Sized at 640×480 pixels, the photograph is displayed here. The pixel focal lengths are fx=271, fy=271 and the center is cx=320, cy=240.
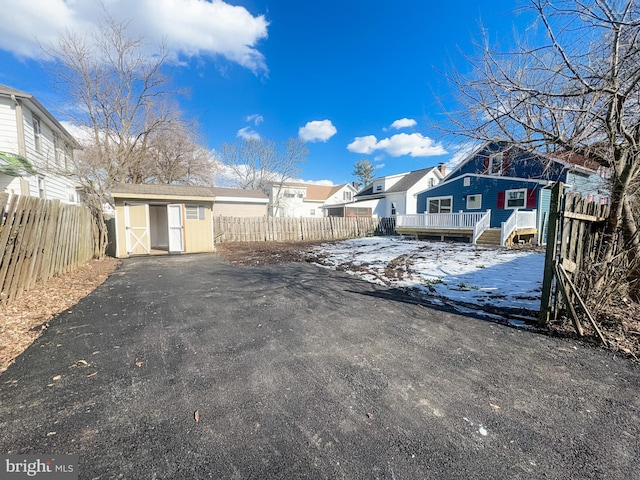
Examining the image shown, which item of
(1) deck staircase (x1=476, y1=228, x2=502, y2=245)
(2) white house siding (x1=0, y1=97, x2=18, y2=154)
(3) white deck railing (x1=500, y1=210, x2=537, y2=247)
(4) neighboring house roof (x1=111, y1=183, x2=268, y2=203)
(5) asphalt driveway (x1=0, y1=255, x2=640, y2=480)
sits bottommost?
(5) asphalt driveway (x1=0, y1=255, x2=640, y2=480)

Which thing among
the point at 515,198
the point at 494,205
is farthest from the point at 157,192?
the point at 515,198

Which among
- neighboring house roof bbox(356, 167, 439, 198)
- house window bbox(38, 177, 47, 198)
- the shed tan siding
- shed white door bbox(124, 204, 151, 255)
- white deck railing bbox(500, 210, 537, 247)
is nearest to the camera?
shed white door bbox(124, 204, 151, 255)

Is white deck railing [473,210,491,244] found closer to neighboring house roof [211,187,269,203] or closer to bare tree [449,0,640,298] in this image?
bare tree [449,0,640,298]

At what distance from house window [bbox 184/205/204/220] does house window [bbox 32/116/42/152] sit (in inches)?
240

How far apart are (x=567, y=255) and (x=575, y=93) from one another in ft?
6.57

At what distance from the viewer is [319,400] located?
2.13 metres

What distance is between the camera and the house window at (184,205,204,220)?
10846mm

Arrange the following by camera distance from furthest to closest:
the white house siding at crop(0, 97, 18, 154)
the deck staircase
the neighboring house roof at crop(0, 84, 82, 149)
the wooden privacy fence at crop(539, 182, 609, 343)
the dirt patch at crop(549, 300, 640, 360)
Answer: the deck staircase → the white house siding at crop(0, 97, 18, 154) → the neighboring house roof at crop(0, 84, 82, 149) → the wooden privacy fence at crop(539, 182, 609, 343) → the dirt patch at crop(549, 300, 640, 360)

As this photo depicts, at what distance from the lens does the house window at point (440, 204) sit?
17281 mm

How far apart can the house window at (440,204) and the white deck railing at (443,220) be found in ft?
8.62

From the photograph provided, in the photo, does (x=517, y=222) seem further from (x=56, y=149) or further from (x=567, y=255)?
(x=56, y=149)

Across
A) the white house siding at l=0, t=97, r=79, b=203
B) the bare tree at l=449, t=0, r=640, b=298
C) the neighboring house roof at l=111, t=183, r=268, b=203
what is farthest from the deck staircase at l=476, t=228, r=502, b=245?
the white house siding at l=0, t=97, r=79, b=203

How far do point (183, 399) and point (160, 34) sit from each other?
16.5m

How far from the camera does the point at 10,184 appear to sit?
30.5ft
